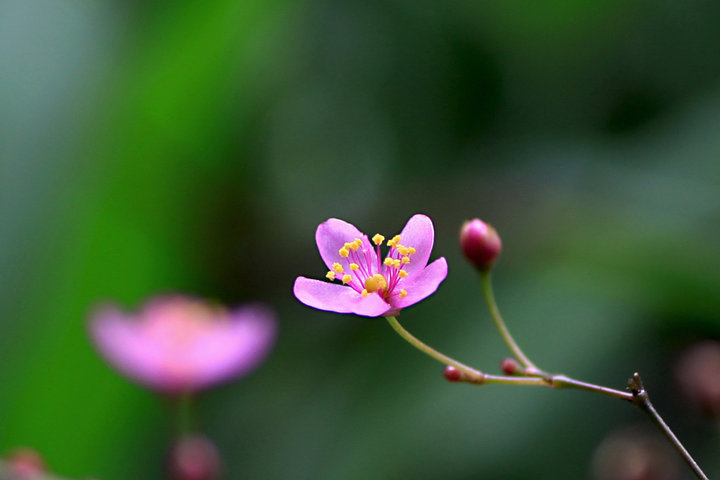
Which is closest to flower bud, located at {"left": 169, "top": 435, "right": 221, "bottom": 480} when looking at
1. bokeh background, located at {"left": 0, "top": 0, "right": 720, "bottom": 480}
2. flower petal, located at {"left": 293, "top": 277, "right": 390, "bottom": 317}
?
flower petal, located at {"left": 293, "top": 277, "right": 390, "bottom": 317}

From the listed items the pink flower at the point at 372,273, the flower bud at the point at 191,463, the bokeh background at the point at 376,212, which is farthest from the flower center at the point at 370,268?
the bokeh background at the point at 376,212

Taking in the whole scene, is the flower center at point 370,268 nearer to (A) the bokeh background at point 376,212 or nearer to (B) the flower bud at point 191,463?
(B) the flower bud at point 191,463

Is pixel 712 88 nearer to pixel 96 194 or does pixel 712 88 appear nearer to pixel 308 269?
pixel 308 269

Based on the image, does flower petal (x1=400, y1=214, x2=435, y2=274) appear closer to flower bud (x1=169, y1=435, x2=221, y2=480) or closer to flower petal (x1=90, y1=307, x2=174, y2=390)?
flower bud (x1=169, y1=435, x2=221, y2=480)

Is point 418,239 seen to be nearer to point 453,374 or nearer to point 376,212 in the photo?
point 453,374

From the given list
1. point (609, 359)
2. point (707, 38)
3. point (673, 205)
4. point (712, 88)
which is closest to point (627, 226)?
point (673, 205)

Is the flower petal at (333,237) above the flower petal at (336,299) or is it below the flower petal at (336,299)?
above

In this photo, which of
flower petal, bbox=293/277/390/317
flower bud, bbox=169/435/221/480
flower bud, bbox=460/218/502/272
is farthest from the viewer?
flower bud, bbox=169/435/221/480
